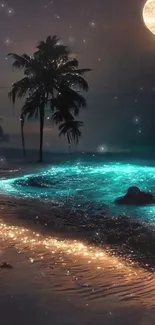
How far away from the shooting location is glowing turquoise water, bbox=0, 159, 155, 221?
1384 centimetres

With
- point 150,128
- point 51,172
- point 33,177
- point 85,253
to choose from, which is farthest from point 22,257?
point 150,128

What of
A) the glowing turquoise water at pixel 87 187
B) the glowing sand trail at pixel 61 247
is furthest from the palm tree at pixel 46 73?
the glowing sand trail at pixel 61 247

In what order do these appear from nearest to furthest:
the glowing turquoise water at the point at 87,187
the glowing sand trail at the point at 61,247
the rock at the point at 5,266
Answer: the rock at the point at 5,266 → the glowing sand trail at the point at 61,247 → the glowing turquoise water at the point at 87,187

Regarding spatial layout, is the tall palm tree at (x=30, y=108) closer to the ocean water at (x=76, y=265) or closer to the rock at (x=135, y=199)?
the ocean water at (x=76, y=265)

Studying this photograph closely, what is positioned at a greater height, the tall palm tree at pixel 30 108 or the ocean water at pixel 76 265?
the tall palm tree at pixel 30 108

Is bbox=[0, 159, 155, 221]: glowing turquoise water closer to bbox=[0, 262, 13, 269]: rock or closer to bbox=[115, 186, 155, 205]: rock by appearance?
bbox=[115, 186, 155, 205]: rock

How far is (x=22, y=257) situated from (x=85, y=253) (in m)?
1.29

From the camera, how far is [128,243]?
9.27 meters

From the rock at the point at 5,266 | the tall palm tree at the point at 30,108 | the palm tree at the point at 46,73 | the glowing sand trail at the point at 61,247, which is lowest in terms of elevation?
the glowing sand trail at the point at 61,247

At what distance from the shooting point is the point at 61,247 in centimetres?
854

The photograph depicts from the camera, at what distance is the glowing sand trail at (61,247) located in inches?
295

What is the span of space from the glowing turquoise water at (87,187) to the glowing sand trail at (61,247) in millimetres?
3827

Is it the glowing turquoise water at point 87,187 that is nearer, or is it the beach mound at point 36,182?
the glowing turquoise water at point 87,187

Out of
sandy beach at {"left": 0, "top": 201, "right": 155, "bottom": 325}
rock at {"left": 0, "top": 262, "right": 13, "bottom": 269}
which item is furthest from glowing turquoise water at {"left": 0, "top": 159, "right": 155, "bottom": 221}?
rock at {"left": 0, "top": 262, "right": 13, "bottom": 269}
